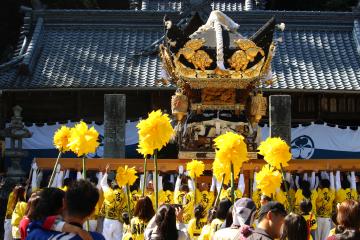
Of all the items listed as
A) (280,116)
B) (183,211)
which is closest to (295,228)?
(183,211)

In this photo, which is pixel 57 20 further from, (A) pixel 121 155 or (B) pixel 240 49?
(B) pixel 240 49

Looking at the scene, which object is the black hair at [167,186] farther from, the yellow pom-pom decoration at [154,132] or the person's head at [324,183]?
the yellow pom-pom decoration at [154,132]

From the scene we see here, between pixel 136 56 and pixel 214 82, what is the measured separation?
26.1 ft

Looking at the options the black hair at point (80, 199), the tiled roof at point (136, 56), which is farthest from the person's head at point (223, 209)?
the tiled roof at point (136, 56)

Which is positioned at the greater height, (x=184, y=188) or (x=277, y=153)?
(x=277, y=153)

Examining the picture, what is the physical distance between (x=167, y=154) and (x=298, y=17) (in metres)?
9.95

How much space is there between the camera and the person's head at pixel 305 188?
11125 millimetres

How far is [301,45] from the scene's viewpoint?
2128 centimetres

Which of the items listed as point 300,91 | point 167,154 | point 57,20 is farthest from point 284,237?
point 57,20

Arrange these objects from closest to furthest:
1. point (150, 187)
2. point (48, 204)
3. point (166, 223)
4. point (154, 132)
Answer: point (48, 204) < point (166, 223) < point (154, 132) < point (150, 187)

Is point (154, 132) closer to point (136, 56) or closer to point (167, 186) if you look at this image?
point (167, 186)

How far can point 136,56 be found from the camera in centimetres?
2042

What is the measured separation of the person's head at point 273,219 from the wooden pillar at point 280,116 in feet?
31.5

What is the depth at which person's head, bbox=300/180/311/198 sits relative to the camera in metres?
11.1
